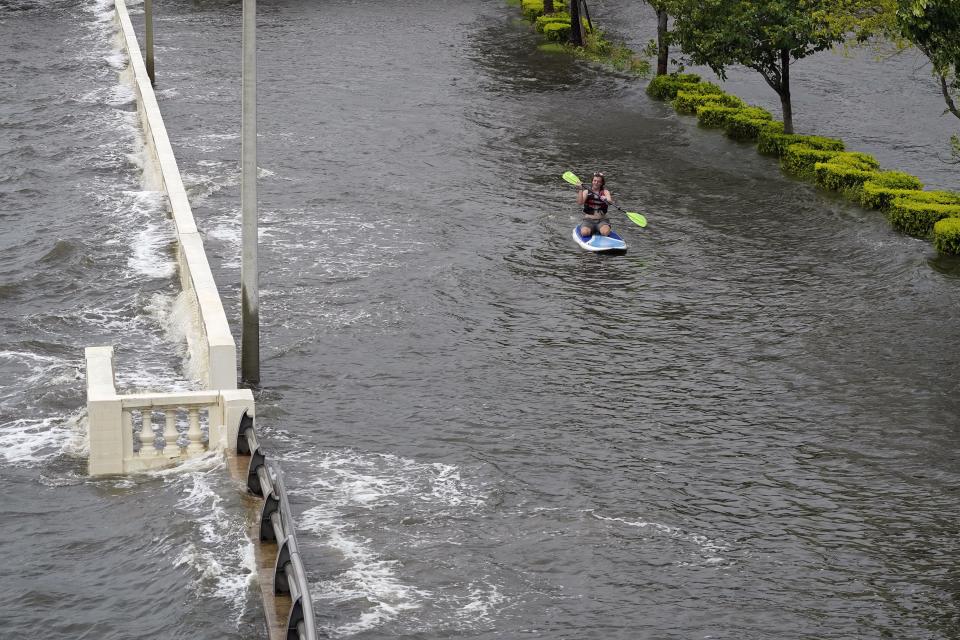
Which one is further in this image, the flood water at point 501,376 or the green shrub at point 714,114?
the green shrub at point 714,114

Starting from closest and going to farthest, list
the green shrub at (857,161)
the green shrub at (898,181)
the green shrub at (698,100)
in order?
the green shrub at (898,181) → the green shrub at (857,161) → the green shrub at (698,100)

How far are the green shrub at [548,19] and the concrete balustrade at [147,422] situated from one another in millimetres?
36879

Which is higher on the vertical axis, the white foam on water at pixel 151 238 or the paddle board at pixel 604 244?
the paddle board at pixel 604 244

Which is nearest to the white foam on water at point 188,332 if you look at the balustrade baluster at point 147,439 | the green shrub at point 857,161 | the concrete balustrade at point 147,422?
the concrete balustrade at point 147,422

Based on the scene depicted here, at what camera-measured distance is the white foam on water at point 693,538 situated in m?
14.5

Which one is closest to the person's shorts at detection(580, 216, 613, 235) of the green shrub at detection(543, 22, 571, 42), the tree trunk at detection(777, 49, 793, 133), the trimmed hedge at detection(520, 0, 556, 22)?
the tree trunk at detection(777, 49, 793, 133)

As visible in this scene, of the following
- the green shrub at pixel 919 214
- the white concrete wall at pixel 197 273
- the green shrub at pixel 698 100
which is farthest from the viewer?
the green shrub at pixel 698 100

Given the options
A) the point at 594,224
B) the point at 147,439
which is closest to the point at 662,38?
the point at 594,224

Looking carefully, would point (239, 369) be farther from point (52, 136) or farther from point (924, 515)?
point (52, 136)

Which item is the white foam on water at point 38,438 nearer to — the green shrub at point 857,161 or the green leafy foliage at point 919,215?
the green leafy foliage at point 919,215

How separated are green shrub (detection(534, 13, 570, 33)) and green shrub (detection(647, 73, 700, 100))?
10.8m

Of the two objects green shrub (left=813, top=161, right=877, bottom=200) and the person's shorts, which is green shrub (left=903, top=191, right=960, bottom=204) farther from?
the person's shorts

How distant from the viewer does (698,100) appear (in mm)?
37562

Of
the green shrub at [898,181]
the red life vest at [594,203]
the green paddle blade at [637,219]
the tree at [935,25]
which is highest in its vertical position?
the tree at [935,25]
